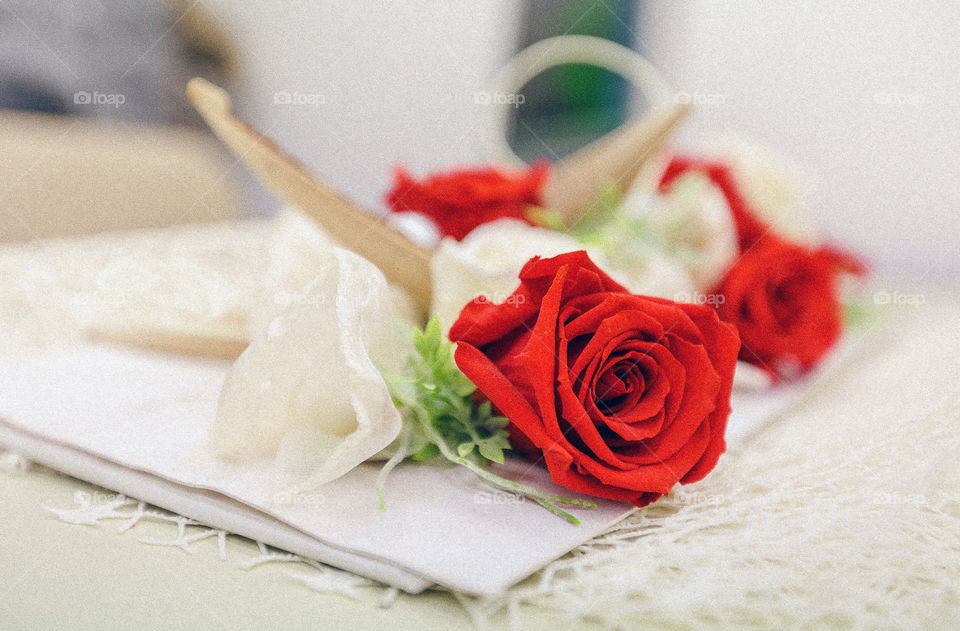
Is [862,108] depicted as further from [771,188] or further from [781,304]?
[781,304]

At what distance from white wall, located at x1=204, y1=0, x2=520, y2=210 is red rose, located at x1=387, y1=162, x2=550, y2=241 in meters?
1.59

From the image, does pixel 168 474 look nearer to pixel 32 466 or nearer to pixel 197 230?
pixel 32 466

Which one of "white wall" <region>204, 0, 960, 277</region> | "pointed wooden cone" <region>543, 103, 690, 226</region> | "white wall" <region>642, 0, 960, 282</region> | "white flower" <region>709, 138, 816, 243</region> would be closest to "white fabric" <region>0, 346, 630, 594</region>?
"pointed wooden cone" <region>543, 103, 690, 226</region>

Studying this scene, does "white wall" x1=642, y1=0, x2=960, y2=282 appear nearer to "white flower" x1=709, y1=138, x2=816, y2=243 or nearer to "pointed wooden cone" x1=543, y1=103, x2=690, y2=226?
"white flower" x1=709, y1=138, x2=816, y2=243

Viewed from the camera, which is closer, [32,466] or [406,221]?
[32,466]

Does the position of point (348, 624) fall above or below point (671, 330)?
below

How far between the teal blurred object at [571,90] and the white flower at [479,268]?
2261 mm

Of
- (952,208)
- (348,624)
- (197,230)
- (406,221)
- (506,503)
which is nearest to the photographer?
(348,624)

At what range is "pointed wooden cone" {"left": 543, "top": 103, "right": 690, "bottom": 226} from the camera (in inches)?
32.3

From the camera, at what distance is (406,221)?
30.7 inches

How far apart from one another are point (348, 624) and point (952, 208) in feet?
7.81

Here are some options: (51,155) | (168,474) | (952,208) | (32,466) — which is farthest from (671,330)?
(952,208)

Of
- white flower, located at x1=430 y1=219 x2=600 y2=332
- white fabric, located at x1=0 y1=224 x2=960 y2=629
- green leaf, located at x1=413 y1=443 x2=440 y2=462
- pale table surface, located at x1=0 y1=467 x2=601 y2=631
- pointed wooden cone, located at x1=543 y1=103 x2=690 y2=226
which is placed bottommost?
pale table surface, located at x1=0 y1=467 x2=601 y2=631

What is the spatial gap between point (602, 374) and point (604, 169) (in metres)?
0.49
